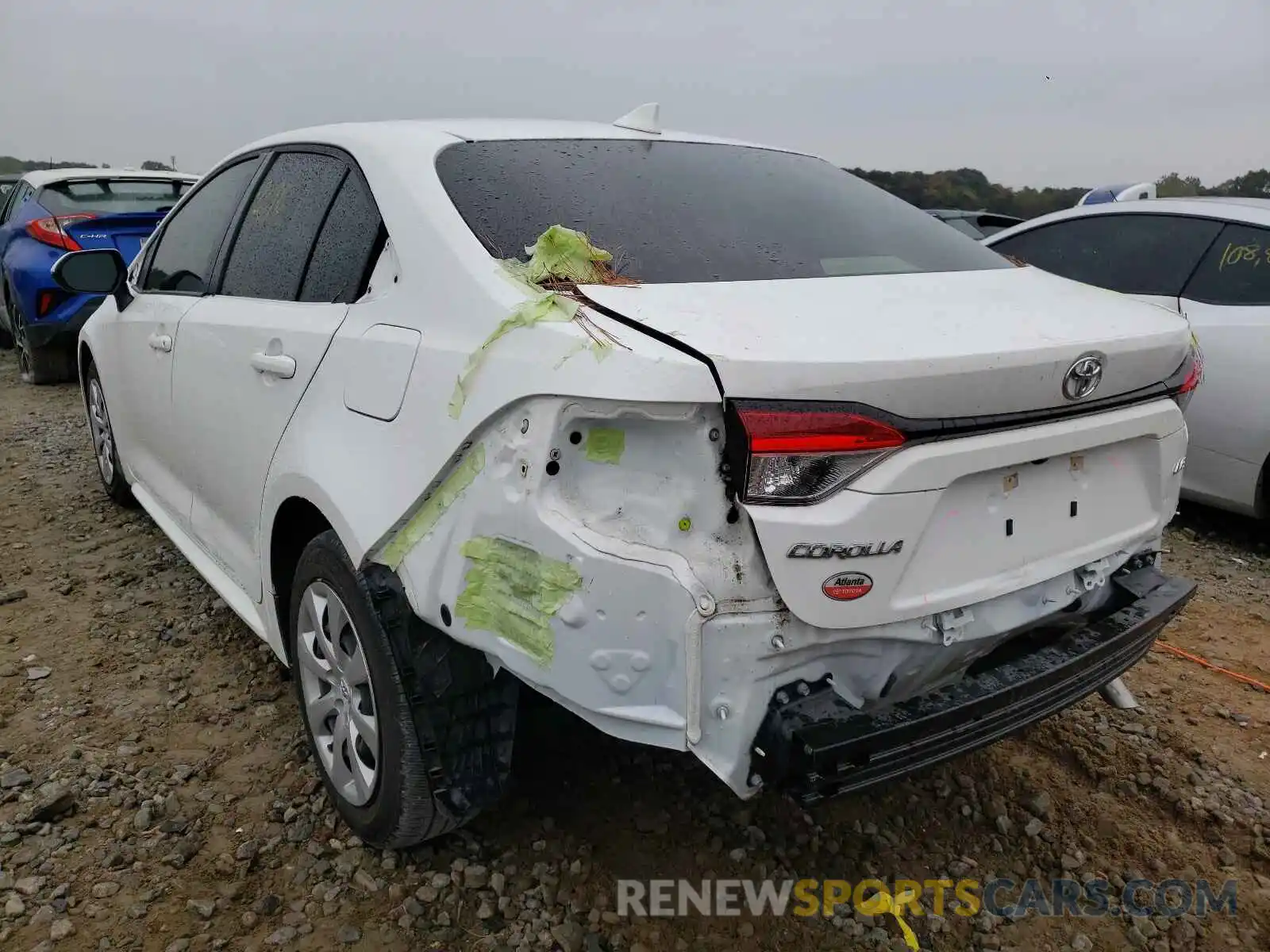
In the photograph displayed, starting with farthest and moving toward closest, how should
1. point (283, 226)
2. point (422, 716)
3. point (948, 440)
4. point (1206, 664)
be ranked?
point (1206, 664), point (283, 226), point (422, 716), point (948, 440)

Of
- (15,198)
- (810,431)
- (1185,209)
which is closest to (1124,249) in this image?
(1185,209)

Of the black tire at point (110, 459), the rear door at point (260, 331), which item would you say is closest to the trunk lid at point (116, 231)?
the black tire at point (110, 459)

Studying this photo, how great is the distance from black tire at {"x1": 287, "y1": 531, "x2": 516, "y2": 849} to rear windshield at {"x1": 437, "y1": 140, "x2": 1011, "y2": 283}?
784mm

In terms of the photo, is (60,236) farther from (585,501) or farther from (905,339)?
(905,339)

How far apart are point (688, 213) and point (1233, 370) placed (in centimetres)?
292

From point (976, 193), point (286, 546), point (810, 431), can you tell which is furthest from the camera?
point (976, 193)

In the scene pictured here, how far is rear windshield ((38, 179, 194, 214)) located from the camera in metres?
7.18

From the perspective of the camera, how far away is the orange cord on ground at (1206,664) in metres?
3.01

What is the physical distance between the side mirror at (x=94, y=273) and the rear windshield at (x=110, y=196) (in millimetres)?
4111

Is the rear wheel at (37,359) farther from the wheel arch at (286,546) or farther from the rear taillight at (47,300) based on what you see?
the wheel arch at (286,546)

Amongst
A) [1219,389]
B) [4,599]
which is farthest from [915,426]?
[4,599]

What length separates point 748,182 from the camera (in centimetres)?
242

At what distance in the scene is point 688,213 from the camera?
2.14 m

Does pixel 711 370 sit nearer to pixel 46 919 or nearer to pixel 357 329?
pixel 357 329
